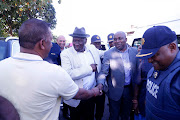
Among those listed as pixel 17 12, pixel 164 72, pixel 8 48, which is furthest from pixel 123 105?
pixel 17 12

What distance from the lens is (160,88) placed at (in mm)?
1180

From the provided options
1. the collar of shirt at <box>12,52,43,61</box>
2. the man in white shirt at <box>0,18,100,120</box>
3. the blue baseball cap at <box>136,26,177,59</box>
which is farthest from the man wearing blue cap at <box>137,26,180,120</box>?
the collar of shirt at <box>12,52,43,61</box>

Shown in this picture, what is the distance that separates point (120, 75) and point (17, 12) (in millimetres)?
6726

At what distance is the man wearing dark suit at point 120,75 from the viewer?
241 centimetres

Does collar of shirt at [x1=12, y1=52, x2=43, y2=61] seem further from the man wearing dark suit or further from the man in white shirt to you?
the man wearing dark suit

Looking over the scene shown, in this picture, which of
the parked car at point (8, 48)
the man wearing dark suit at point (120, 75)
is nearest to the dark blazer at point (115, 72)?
→ the man wearing dark suit at point (120, 75)

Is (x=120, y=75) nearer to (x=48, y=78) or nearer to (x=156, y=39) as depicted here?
(x=156, y=39)

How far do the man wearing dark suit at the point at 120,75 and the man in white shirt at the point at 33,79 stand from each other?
4.67 ft

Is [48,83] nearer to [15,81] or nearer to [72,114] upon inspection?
[15,81]

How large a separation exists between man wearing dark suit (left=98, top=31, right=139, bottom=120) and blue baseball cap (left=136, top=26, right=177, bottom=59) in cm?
116

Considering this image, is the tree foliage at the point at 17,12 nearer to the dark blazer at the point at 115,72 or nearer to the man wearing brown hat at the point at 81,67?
the man wearing brown hat at the point at 81,67

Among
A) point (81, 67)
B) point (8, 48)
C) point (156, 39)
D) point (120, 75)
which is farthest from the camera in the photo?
point (8, 48)

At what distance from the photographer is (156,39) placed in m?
1.19

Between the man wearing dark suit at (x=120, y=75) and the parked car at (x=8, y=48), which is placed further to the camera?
the parked car at (x=8, y=48)
